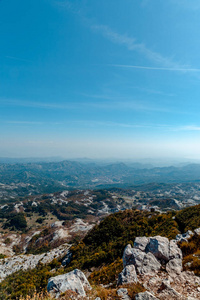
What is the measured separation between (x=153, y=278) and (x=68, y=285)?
6.95 m

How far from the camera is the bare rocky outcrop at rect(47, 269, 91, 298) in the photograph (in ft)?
35.1

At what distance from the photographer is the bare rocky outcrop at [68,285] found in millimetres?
10695

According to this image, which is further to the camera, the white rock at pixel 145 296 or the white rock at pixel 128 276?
the white rock at pixel 128 276

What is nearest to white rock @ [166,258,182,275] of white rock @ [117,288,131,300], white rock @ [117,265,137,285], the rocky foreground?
Answer: the rocky foreground

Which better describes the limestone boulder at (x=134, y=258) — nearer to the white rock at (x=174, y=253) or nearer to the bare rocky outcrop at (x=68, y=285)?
the white rock at (x=174, y=253)

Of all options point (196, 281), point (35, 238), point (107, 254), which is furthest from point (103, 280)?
point (35, 238)

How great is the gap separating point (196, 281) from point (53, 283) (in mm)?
11180

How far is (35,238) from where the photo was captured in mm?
83500

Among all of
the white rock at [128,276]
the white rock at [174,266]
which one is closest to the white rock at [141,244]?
the white rock at [174,266]

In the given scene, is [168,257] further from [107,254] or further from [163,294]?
[107,254]

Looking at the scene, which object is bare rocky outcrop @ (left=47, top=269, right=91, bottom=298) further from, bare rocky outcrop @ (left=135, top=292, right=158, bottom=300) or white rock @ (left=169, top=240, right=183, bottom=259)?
white rock @ (left=169, top=240, right=183, bottom=259)

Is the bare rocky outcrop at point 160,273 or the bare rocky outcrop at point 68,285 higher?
the bare rocky outcrop at point 160,273

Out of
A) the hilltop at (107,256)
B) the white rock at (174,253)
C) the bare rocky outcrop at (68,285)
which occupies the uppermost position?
the white rock at (174,253)

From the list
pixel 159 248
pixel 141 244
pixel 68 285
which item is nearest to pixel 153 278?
pixel 159 248
